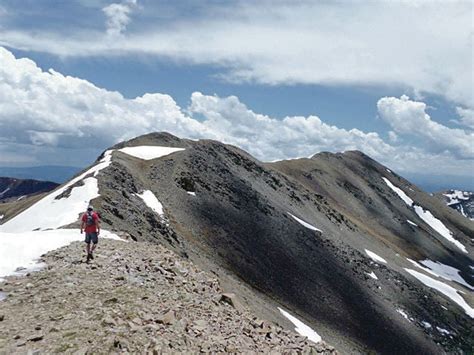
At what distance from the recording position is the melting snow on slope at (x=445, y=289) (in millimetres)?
96775

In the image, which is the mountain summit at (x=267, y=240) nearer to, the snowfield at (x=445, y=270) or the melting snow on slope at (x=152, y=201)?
the melting snow on slope at (x=152, y=201)

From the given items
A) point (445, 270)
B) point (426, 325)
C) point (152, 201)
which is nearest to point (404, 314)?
point (426, 325)

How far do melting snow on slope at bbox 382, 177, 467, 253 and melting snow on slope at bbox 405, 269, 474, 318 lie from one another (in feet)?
272

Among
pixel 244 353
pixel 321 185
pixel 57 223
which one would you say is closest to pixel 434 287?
pixel 321 185

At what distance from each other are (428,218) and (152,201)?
155090mm

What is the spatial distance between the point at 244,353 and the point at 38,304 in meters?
8.20

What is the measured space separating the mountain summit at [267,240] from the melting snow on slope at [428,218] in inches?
3093

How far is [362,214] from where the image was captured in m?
145

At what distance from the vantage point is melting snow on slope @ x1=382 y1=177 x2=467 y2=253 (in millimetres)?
180375

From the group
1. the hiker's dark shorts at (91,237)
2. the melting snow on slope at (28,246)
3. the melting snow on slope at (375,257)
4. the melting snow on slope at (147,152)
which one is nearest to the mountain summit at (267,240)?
the melting snow on slope at (147,152)

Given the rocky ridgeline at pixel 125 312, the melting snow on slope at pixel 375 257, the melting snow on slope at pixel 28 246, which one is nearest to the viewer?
the rocky ridgeline at pixel 125 312

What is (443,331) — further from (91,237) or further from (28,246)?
(28,246)

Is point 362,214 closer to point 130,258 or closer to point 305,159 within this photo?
point 305,159

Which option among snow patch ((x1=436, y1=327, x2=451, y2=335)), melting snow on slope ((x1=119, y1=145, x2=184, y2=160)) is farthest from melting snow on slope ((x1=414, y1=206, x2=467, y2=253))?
melting snow on slope ((x1=119, y1=145, x2=184, y2=160))
